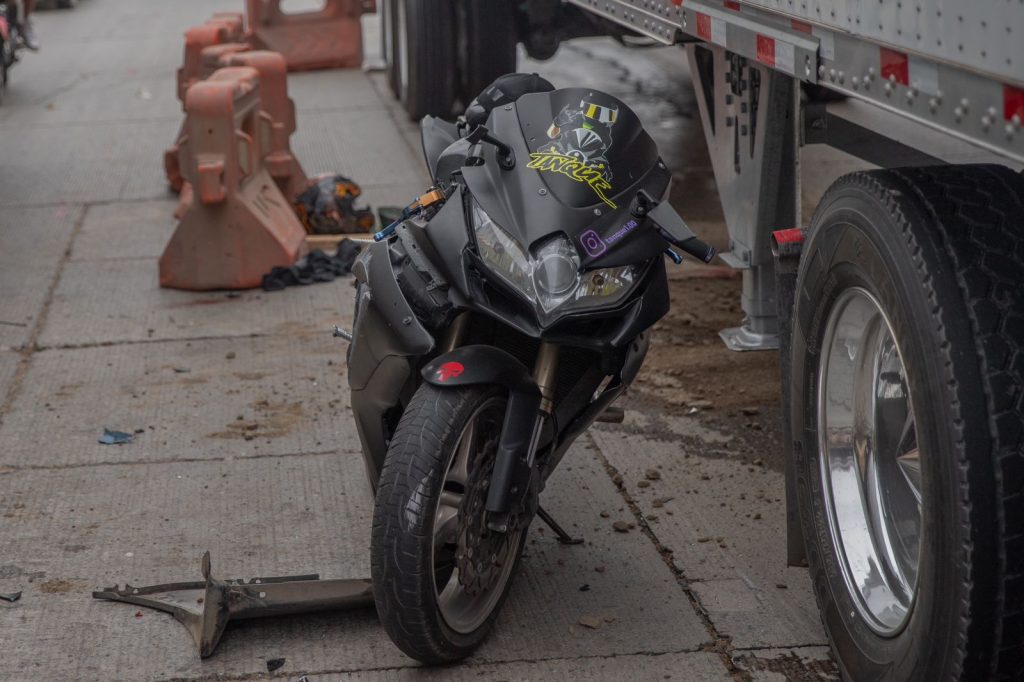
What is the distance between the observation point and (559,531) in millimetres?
4047

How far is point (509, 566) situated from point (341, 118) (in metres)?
7.95

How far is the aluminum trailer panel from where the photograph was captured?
2078 mm

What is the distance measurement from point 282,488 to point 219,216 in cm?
252

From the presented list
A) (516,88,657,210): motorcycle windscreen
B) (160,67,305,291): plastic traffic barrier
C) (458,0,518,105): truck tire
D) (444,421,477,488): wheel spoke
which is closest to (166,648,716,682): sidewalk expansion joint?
(444,421,477,488): wheel spoke

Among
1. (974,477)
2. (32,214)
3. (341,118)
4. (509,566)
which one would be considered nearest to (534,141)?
(509,566)

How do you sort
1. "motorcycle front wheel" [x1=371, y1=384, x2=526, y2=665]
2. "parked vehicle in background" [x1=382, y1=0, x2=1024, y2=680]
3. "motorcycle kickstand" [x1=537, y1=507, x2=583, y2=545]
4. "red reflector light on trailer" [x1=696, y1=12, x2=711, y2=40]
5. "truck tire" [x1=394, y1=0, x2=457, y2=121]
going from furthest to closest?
"truck tire" [x1=394, y1=0, x2=457, y2=121]
"motorcycle kickstand" [x1=537, y1=507, x2=583, y2=545]
"red reflector light on trailer" [x1=696, y1=12, x2=711, y2=40]
"motorcycle front wheel" [x1=371, y1=384, x2=526, y2=665]
"parked vehicle in background" [x1=382, y1=0, x2=1024, y2=680]

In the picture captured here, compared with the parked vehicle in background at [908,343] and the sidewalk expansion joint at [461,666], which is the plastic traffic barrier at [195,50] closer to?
the parked vehicle in background at [908,343]

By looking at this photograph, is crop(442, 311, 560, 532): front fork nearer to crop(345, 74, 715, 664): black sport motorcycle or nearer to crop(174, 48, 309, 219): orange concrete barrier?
crop(345, 74, 715, 664): black sport motorcycle

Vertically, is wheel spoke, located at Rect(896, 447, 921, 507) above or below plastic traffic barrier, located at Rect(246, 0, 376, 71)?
above

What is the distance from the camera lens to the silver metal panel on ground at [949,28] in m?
2.04

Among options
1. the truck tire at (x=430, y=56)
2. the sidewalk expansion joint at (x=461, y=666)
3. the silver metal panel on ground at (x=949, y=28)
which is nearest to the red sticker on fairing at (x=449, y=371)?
the sidewalk expansion joint at (x=461, y=666)

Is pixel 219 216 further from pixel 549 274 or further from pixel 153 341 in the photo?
pixel 549 274

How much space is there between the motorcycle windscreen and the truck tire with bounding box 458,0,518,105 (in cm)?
568

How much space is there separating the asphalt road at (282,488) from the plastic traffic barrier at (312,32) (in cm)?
506
